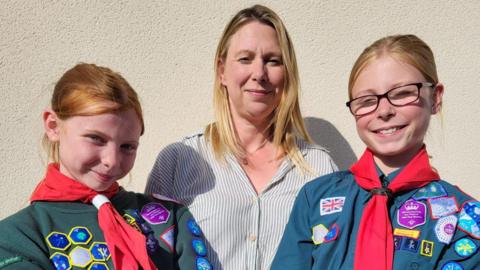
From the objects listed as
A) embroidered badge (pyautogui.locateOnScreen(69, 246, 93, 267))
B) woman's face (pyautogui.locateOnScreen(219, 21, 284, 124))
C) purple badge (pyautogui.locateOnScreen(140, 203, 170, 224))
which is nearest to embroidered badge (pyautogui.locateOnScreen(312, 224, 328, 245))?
purple badge (pyautogui.locateOnScreen(140, 203, 170, 224))

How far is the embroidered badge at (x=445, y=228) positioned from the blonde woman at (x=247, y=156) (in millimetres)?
646

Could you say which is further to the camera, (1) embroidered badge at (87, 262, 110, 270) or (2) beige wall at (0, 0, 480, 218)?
(2) beige wall at (0, 0, 480, 218)

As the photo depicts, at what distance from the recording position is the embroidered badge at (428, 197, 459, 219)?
149 centimetres

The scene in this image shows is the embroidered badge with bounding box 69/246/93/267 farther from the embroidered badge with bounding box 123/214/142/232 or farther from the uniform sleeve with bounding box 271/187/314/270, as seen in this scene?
the uniform sleeve with bounding box 271/187/314/270

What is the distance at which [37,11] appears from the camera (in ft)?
7.92

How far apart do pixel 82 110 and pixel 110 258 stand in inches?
19.9

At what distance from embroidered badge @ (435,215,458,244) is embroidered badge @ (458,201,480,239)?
0.09 feet

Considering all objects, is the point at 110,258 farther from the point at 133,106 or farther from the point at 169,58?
the point at 169,58

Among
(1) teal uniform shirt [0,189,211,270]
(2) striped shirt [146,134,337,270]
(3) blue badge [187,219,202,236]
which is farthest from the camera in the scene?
(2) striped shirt [146,134,337,270]

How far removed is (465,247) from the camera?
4.69 feet

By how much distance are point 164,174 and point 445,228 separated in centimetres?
118

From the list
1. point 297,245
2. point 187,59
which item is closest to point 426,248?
point 297,245

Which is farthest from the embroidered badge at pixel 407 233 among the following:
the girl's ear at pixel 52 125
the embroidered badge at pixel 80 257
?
the girl's ear at pixel 52 125

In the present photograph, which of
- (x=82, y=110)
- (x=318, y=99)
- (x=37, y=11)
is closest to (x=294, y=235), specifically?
(x=82, y=110)
